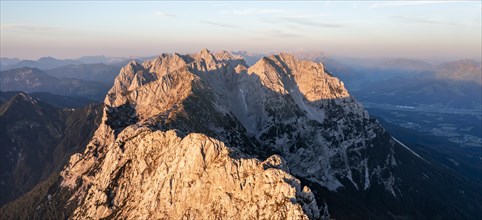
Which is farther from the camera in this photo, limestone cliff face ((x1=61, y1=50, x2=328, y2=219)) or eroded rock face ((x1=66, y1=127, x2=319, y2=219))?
limestone cliff face ((x1=61, y1=50, x2=328, y2=219))

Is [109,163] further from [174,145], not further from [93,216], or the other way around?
[174,145]

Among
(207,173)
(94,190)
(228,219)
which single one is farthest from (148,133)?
(228,219)

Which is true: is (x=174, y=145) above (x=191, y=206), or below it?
above

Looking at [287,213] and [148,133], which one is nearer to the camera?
[287,213]

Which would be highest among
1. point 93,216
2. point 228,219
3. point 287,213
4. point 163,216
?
point 287,213

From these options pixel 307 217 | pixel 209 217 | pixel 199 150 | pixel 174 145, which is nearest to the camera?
pixel 307 217

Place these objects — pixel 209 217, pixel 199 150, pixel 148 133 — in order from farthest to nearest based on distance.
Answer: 1. pixel 148 133
2. pixel 199 150
3. pixel 209 217

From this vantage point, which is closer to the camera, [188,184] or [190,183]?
[190,183]

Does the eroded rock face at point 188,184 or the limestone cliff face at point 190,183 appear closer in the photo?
the eroded rock face at point 188,184

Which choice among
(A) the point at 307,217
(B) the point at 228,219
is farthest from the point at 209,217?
(A) the point at 307,217

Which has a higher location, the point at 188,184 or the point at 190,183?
the point at 190,183
